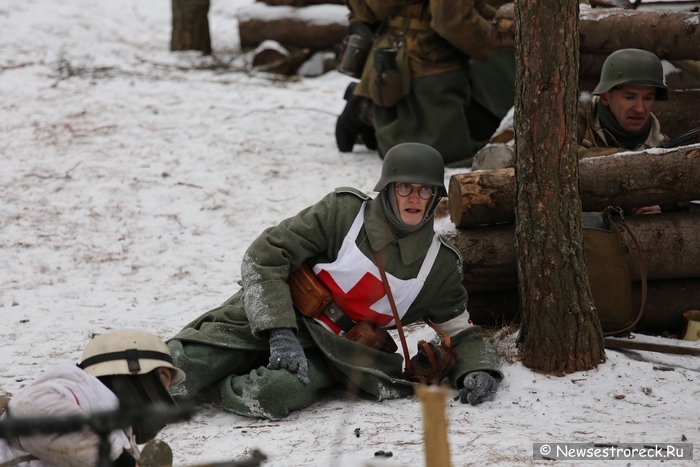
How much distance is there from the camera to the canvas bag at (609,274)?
188 inches

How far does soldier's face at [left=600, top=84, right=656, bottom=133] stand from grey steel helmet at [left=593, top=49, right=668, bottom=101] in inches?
2.5

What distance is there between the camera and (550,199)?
4191mm

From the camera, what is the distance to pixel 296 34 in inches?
459

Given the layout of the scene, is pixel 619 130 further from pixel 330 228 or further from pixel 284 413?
pixel 284 413

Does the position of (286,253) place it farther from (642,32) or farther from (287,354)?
(642,32)

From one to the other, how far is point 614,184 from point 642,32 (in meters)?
1.87

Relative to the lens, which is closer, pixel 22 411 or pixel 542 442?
pixel 22 411

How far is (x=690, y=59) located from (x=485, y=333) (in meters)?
2.77

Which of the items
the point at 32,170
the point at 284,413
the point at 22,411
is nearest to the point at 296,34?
the point at 32,170

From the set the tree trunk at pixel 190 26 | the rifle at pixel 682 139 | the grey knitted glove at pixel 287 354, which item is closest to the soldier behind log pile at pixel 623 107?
the rifle at pixel 682 139

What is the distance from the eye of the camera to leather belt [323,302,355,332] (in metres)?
4.47

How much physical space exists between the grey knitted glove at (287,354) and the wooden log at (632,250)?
3.81 ft

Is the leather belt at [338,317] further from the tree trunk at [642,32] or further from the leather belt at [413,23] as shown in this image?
the leather belt at [413,23]

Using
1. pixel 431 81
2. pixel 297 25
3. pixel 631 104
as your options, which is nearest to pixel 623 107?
pixel 631 104
